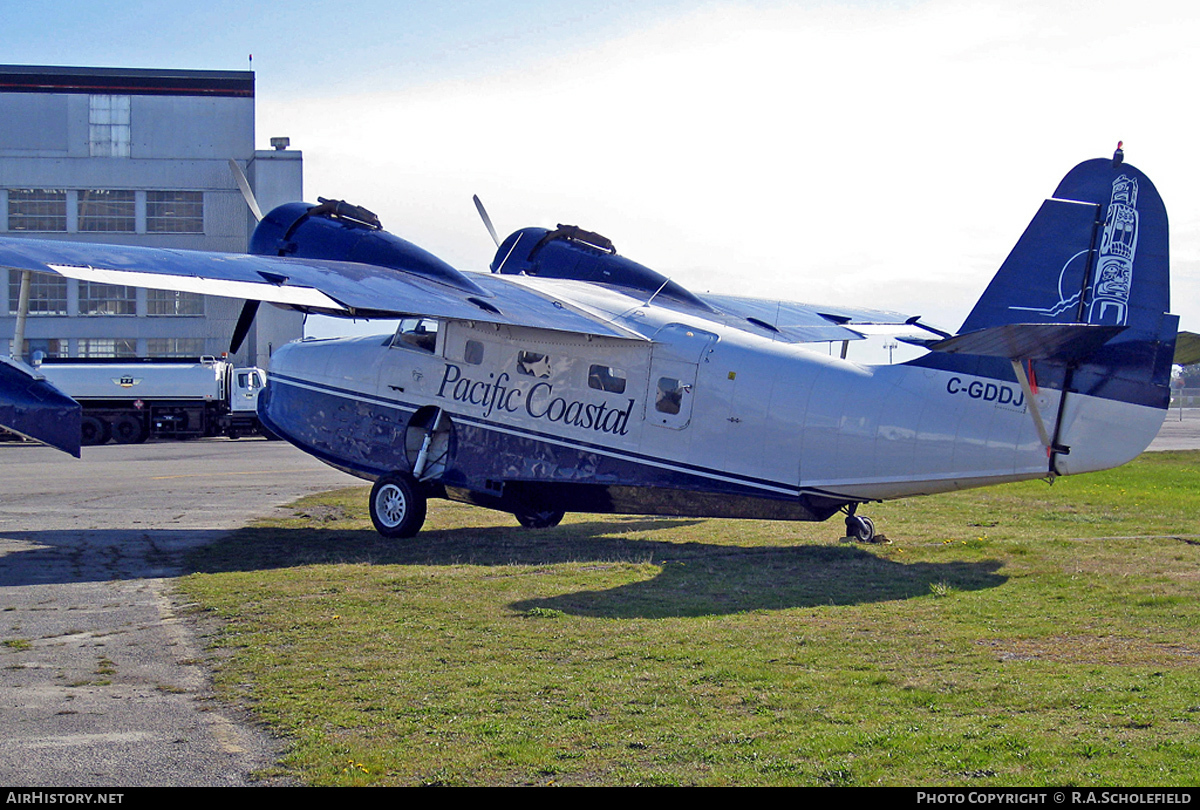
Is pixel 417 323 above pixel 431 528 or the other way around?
above

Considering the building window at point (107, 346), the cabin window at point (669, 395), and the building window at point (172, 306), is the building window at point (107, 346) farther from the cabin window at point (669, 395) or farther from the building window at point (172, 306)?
the cabin window at point (669, 395)

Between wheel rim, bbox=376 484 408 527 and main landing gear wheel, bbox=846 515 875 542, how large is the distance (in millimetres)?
6545

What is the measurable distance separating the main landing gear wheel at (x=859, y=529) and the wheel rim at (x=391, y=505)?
6.54 m

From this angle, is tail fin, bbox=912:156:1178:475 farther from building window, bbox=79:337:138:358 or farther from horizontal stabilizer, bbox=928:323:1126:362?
building window, bbox=79:337:138:358

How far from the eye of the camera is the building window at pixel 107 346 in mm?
61531

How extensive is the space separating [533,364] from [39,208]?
56180 mm

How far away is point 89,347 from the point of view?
6169 cm

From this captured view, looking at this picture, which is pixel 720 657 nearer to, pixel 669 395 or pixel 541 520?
→ pixel 669 395

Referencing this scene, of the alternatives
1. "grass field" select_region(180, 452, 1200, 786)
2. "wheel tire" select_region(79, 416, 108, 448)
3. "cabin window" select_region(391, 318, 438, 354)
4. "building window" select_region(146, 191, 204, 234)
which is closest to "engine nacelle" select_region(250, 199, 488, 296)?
"cabin window" select_region(391, 318, 438, 354)

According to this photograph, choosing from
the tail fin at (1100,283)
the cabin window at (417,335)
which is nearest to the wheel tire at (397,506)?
the cabin window at (417,335)

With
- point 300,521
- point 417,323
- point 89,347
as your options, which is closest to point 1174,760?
point 417,323

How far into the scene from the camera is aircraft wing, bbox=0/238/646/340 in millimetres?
12773

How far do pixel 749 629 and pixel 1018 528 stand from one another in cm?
912

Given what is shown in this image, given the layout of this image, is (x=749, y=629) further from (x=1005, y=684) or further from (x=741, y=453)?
(x=741, y=453)
